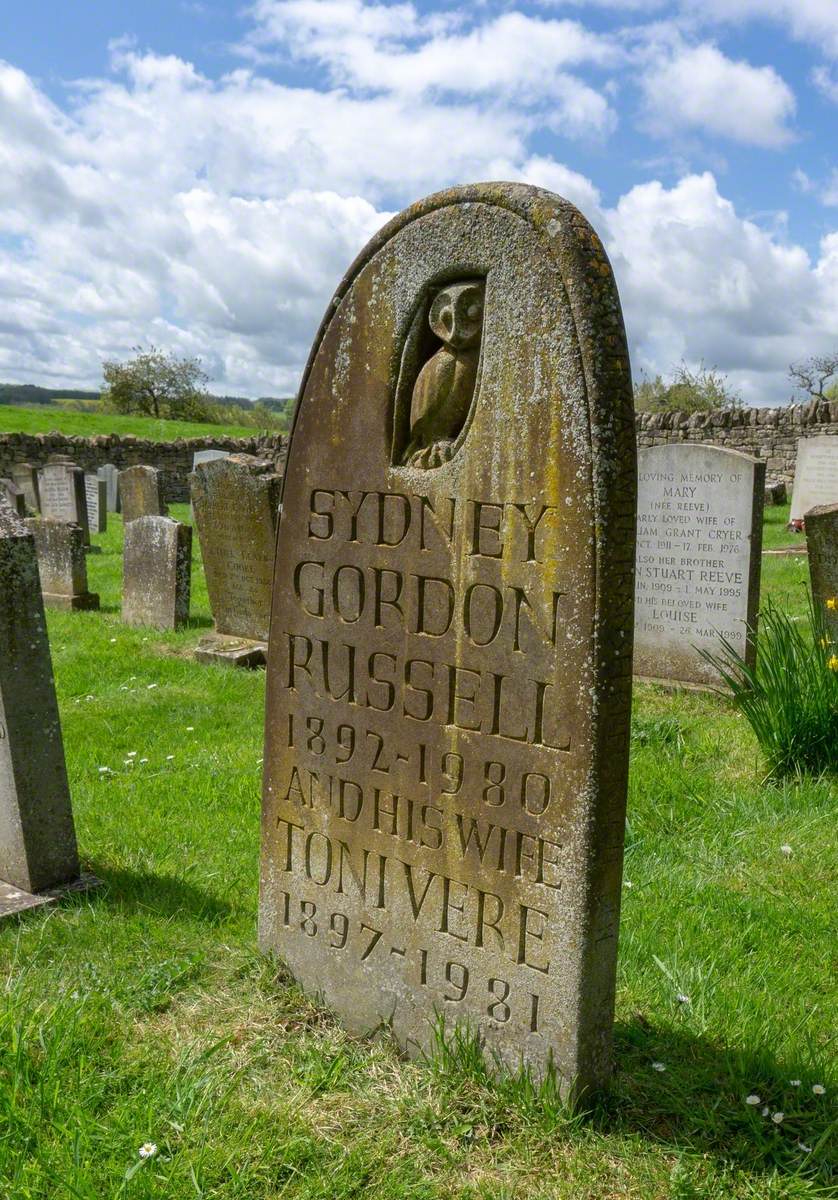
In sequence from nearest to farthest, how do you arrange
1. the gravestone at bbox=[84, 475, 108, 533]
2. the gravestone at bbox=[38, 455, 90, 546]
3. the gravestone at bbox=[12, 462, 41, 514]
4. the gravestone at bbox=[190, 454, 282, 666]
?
1. the gravestone at bbox=[190, 454, 282, 666]
2. the gravestone at bbox=[38, 455, 90, 546]
3. the gravestone at bbox=[84, 475, 108, 533]
4. the gravestone at bbox=[12, 462, 41, 514]

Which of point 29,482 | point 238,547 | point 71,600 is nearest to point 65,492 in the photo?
point 29,482

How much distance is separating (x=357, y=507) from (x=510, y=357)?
2.10 feet

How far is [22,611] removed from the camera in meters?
3.53

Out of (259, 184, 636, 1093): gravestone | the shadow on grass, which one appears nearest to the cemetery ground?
the shadow on grass

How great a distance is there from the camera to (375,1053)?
274 cm

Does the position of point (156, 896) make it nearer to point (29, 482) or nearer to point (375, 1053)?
point (375, 1053)

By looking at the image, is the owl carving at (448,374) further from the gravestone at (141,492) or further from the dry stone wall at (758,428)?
the dry stone wall at (758,428)

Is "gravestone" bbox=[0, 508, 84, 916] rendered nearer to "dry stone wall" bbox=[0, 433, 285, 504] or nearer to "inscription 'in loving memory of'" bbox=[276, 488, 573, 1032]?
"inscription 'in loving memory of'" bbox=[276, 488, 573, 1032]

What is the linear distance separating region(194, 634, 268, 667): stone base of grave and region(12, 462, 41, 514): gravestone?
1351cm

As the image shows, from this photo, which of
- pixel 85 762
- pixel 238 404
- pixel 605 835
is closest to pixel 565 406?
pixel 605 835

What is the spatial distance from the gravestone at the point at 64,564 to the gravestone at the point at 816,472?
9827 millimetres

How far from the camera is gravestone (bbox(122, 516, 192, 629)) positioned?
9.13m

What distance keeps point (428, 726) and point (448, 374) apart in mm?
913

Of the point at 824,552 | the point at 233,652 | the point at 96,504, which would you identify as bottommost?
the point at 233,652
